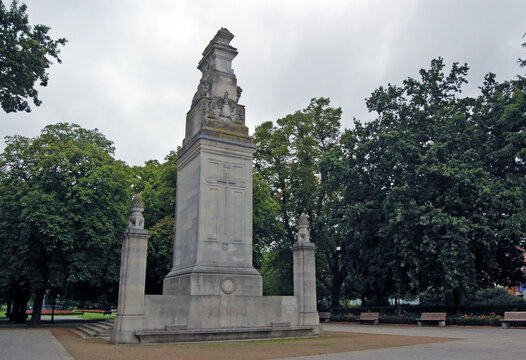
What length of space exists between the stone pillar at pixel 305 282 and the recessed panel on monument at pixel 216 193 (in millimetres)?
1722

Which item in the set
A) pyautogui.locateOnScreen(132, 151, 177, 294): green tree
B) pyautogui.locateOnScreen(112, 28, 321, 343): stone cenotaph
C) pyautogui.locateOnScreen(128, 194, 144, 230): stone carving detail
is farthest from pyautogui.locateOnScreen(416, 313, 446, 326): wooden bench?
pyautogui.locateOnScreen(128, 194, 144, 230): stone carving detail

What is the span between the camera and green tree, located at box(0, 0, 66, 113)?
12.6 m

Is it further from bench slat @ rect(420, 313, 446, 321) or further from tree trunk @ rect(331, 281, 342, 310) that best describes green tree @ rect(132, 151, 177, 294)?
bench slat @ rect(420, 313, 446, 321)

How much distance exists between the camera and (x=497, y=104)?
2731 cm

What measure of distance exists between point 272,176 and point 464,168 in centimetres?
1741

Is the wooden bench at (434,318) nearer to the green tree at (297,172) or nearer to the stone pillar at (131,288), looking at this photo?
the green tree at (297,172)

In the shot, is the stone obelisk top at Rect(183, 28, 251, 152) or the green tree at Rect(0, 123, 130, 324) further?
the green tree at Rect(0, 123, 130, 324)

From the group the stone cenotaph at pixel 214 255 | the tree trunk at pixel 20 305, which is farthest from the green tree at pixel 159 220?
the stone cenotaph at pixel 214 255

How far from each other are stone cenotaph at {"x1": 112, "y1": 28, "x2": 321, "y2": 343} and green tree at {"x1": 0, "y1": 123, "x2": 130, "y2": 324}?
999 cm

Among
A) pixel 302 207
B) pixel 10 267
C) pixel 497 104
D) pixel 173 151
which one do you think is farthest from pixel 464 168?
pixel 10 267

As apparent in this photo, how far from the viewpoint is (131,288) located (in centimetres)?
1458

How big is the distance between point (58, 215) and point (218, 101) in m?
13.1

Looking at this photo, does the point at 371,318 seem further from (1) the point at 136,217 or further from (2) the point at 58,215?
(2) the point at 58,215

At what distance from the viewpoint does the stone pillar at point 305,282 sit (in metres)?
17.5
